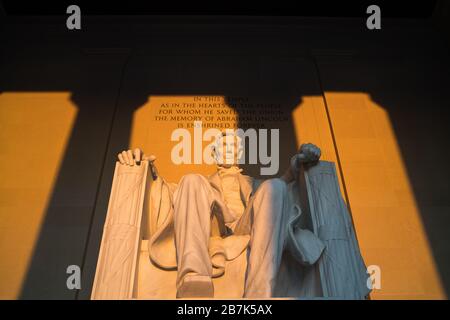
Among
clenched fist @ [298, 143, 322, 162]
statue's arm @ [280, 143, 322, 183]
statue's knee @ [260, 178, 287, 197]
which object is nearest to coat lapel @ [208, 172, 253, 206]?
statue's arm @ [280, 143, 322, 183]

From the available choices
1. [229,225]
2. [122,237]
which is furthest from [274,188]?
[122,237]

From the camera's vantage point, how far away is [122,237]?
4.29 metres

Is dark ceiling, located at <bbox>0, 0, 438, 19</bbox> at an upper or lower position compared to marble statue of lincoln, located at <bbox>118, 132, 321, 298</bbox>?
upper

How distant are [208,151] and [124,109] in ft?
4.52

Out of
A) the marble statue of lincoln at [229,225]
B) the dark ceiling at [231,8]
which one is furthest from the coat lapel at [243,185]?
the dark ceiling at [231,8]

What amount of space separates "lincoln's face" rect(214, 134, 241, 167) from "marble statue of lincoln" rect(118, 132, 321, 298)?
0.40 meters

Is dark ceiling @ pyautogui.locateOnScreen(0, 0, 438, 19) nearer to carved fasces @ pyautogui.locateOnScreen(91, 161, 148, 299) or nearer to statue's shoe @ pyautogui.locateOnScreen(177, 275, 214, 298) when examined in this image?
carved fasces @ pyautogui.locateOnScreen(91, 161, 148, 299)

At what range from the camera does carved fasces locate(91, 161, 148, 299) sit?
3959 millimetres

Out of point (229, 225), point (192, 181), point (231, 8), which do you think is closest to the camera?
point (192, 181)

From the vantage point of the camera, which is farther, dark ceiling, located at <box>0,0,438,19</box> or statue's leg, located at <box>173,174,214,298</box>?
dark ceiling, located at <box>0,0,438,19</box>

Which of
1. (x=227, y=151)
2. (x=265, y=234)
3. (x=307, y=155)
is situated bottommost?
(x=265, y=234)

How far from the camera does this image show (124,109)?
751 cm

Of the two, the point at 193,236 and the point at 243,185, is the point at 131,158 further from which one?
the point at 193,236

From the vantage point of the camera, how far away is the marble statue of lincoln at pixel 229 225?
379cm
